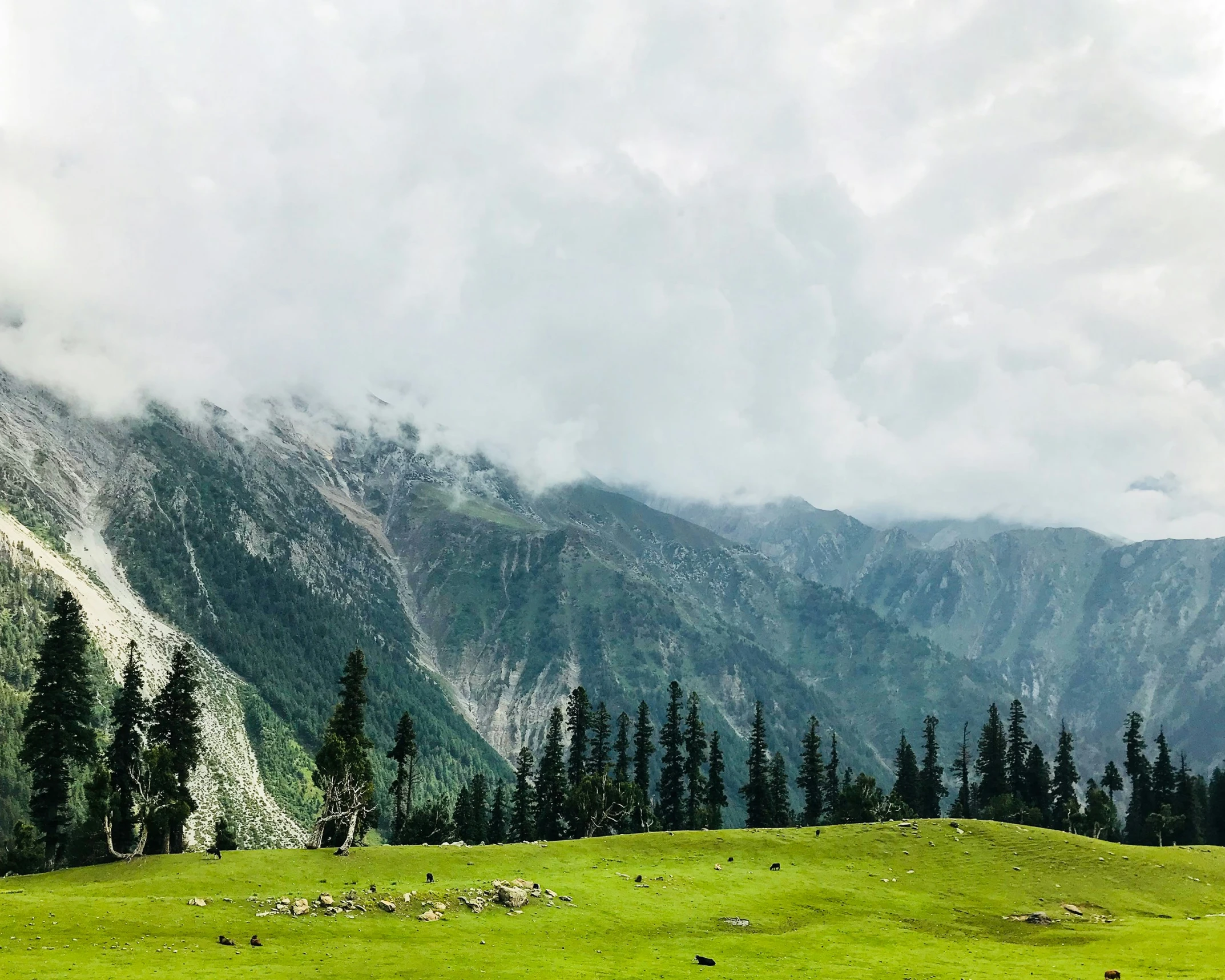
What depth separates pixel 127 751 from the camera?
321 ft

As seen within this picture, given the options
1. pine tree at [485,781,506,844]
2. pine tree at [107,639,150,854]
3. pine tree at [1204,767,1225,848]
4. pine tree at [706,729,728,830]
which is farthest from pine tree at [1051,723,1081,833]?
pine tree at [107,639,150,854]

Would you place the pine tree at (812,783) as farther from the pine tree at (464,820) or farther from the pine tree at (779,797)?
the pine tree at (464,820)

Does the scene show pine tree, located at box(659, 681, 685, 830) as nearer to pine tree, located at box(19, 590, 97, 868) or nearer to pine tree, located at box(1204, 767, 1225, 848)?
pine tree, located at box(19, 590, 97, 868)

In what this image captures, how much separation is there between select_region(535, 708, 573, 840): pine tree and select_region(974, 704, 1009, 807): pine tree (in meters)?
78.4

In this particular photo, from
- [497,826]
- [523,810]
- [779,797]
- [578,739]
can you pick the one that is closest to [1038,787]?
[779,797]

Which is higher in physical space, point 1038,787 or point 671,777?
point 671,777

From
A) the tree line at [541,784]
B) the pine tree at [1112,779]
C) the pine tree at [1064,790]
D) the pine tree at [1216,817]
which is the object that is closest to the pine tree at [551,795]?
the tree line at [541,784]

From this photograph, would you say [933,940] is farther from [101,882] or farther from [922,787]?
[922,787]

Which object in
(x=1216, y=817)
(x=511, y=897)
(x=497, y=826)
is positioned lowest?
(x=497, y=826)

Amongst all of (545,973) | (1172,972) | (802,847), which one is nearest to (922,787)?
(802,847)

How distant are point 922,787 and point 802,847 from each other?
90422 mm

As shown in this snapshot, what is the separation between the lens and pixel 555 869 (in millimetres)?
80312

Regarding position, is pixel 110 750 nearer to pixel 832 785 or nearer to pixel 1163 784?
pixel 832 785

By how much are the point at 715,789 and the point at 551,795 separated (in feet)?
93.4
